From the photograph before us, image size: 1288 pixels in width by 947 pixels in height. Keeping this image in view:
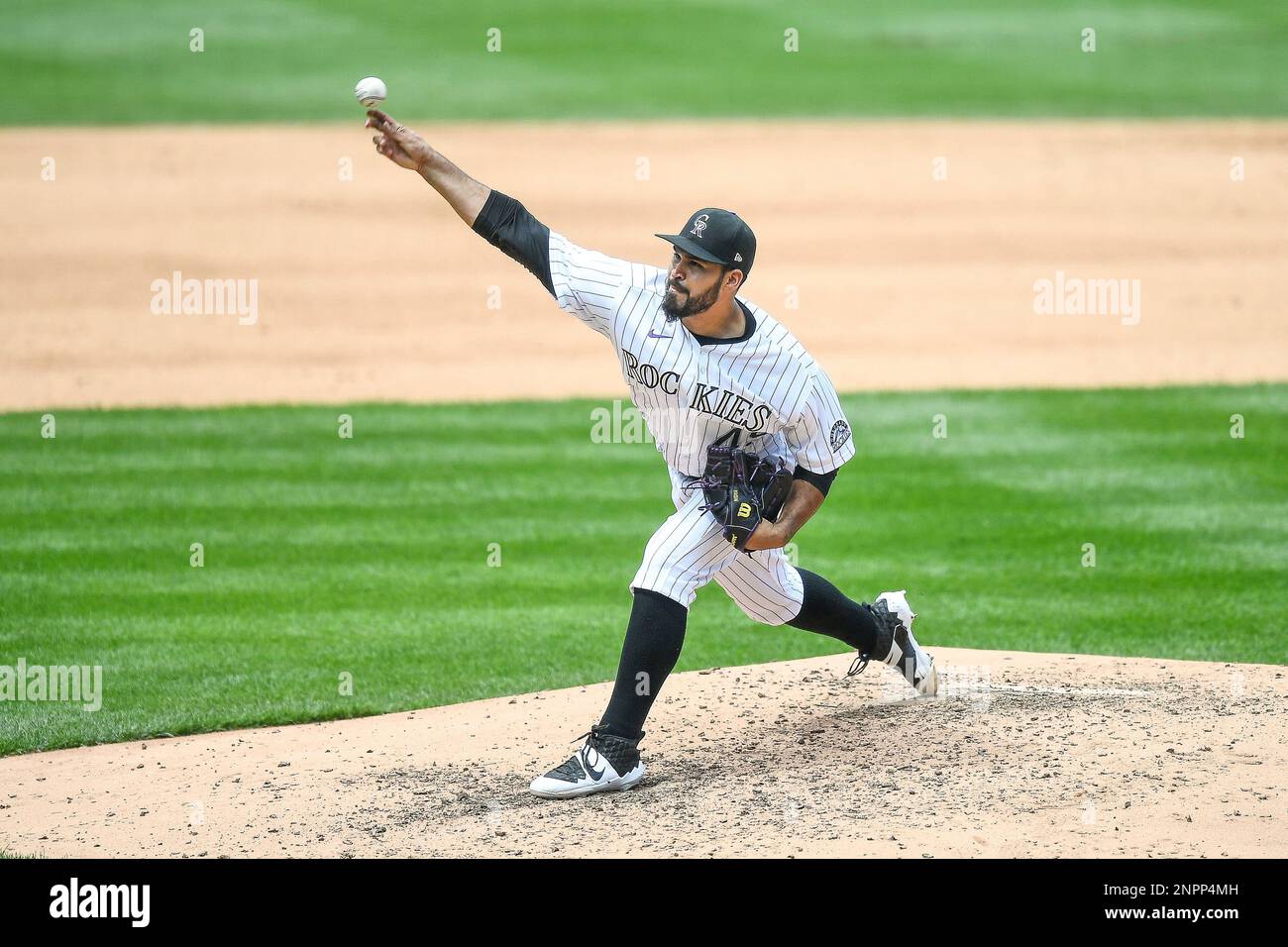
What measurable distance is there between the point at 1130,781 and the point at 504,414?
23.8ft

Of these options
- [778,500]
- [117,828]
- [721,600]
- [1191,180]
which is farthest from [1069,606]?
[1191,180]

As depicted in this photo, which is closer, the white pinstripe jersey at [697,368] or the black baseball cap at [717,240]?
the black baseball cap at [717,240]

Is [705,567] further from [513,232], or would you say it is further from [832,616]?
[513,232]

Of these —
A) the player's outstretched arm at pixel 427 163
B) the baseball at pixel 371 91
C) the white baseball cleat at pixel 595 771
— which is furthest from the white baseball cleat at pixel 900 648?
the baseball at pixel 371 91

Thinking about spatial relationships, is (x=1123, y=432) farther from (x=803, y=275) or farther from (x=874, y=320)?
(x=803, y=275)

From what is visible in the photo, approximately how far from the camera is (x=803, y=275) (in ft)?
53.2

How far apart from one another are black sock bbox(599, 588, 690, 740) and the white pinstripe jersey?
0.59m

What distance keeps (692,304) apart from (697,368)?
209mm

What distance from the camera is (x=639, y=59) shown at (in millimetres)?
27766

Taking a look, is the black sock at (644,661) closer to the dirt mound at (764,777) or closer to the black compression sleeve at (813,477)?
the dirt mound at (764,777)

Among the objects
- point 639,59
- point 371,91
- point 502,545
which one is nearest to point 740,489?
point 371,91

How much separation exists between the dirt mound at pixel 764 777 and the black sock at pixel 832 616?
0.92 feet

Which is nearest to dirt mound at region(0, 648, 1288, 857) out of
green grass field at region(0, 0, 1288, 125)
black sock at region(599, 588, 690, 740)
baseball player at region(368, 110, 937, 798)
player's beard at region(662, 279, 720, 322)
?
black sock at region(599, 588, 690, 740)

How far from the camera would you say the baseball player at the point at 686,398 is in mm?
5043
